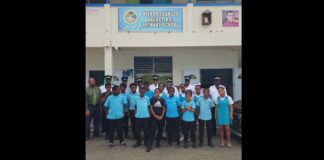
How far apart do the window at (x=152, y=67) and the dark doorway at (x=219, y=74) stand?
1.51 meters

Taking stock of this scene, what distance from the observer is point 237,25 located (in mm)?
11711

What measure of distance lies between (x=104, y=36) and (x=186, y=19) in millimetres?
3159

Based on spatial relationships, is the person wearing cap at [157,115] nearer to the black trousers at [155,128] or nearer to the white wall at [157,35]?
the black trousers at [155,128]

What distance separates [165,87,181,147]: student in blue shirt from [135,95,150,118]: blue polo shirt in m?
0.57

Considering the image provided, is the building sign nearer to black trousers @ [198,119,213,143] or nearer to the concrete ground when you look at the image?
black trousers @ [198,119,213,143]

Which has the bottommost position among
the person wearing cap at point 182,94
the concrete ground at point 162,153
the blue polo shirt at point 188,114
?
the concrete ground at point 162,153

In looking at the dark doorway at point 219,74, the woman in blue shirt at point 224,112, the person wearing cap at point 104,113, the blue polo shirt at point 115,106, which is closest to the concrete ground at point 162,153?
the woman in blue shirt at point 224,112

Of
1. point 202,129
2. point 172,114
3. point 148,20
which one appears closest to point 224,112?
point 202,129

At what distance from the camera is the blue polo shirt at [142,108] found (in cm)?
801

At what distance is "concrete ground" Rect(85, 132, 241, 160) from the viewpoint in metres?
7.10

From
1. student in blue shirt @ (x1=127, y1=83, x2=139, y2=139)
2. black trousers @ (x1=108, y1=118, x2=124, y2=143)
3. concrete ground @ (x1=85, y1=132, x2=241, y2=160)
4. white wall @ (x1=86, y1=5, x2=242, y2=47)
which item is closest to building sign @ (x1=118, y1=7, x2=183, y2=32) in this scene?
white wall @ (x1=86, y1=5, x2=242, y2=47)

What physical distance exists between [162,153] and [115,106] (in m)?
1.84

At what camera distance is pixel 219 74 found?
13547mm

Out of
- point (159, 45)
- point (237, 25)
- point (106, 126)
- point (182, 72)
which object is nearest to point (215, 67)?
point (182, 72)
